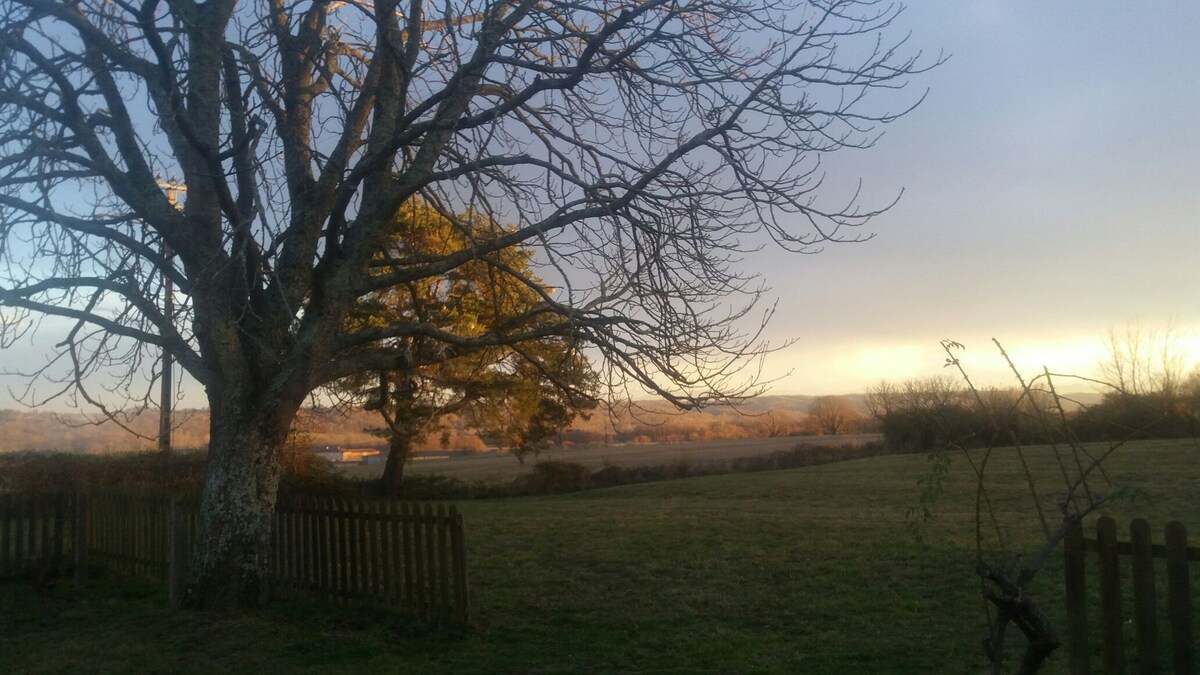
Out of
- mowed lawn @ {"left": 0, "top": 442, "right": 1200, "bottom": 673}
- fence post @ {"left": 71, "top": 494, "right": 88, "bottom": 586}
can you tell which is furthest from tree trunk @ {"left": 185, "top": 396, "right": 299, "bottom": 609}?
fence post @ {"left": 71, "top": 494, "right": 88, "bottom": 586}

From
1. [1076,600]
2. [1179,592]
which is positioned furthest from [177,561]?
[1179,592]

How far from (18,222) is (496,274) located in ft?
18.8

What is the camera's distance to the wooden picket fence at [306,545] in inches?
368

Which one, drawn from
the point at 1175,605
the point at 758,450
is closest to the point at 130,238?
the point at 1175,605

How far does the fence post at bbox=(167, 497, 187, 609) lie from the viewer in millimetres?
10500

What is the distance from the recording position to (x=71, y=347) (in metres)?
10.3

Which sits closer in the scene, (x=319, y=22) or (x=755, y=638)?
(x=755, y=638)

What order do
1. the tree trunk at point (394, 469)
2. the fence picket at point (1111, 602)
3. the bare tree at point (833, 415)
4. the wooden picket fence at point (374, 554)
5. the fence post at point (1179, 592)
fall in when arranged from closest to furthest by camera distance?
the fence post at point (1179, 592) → the fence picket at point (1111, 602) → the wooden picket fence at point (374, 554) → the tree trunk at point (394, 469) → the bare tree at point (833, 415)

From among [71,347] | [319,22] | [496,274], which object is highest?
[319,22]

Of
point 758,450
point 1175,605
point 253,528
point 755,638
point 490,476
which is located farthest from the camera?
point 758,450

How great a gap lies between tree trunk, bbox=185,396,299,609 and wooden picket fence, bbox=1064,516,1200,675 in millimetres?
7756

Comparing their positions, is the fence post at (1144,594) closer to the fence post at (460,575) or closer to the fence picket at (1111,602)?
the fence picket at (1111,602)

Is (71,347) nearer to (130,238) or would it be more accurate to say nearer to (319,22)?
(130,238)

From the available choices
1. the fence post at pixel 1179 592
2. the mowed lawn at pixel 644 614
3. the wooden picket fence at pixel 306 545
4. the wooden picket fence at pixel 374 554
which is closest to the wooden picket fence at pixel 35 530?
the wooden picket fence at pixel 306 545
